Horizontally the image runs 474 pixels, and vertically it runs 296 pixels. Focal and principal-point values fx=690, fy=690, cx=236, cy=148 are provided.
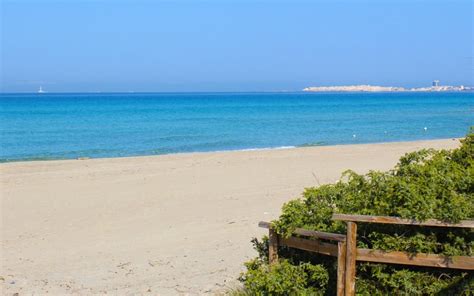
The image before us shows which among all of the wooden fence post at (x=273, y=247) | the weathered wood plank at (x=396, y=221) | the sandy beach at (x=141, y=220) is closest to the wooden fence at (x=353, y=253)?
the weathered wood plank at (x=396, y=221)

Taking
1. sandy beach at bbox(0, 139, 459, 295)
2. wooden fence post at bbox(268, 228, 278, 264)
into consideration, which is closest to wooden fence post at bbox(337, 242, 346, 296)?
wooden fence post at bbox(268, 228, 278, 264)

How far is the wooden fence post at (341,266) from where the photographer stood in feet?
18.6

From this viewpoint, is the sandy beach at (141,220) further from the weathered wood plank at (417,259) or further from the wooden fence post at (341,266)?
the weathered wood plank at (417,259)

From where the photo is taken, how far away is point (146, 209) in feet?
44.7

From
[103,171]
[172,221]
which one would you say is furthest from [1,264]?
[103,171]

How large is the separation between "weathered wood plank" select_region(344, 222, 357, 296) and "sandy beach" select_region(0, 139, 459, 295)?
2.75 meters

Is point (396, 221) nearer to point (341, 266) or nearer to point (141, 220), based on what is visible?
point (341, 266)

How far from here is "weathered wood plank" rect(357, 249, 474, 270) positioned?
5.43 meters

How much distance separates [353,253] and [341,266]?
0.16 meters

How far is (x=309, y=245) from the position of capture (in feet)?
19.8

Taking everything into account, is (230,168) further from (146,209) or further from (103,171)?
(146,209)

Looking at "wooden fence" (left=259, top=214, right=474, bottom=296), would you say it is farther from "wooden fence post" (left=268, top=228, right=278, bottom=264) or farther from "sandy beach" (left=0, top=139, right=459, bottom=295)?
"sandy beach" (left=0, top=139, right=459, bottom=295)

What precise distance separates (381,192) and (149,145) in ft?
94.3

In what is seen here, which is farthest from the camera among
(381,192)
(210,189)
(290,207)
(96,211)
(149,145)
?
(149,145)
